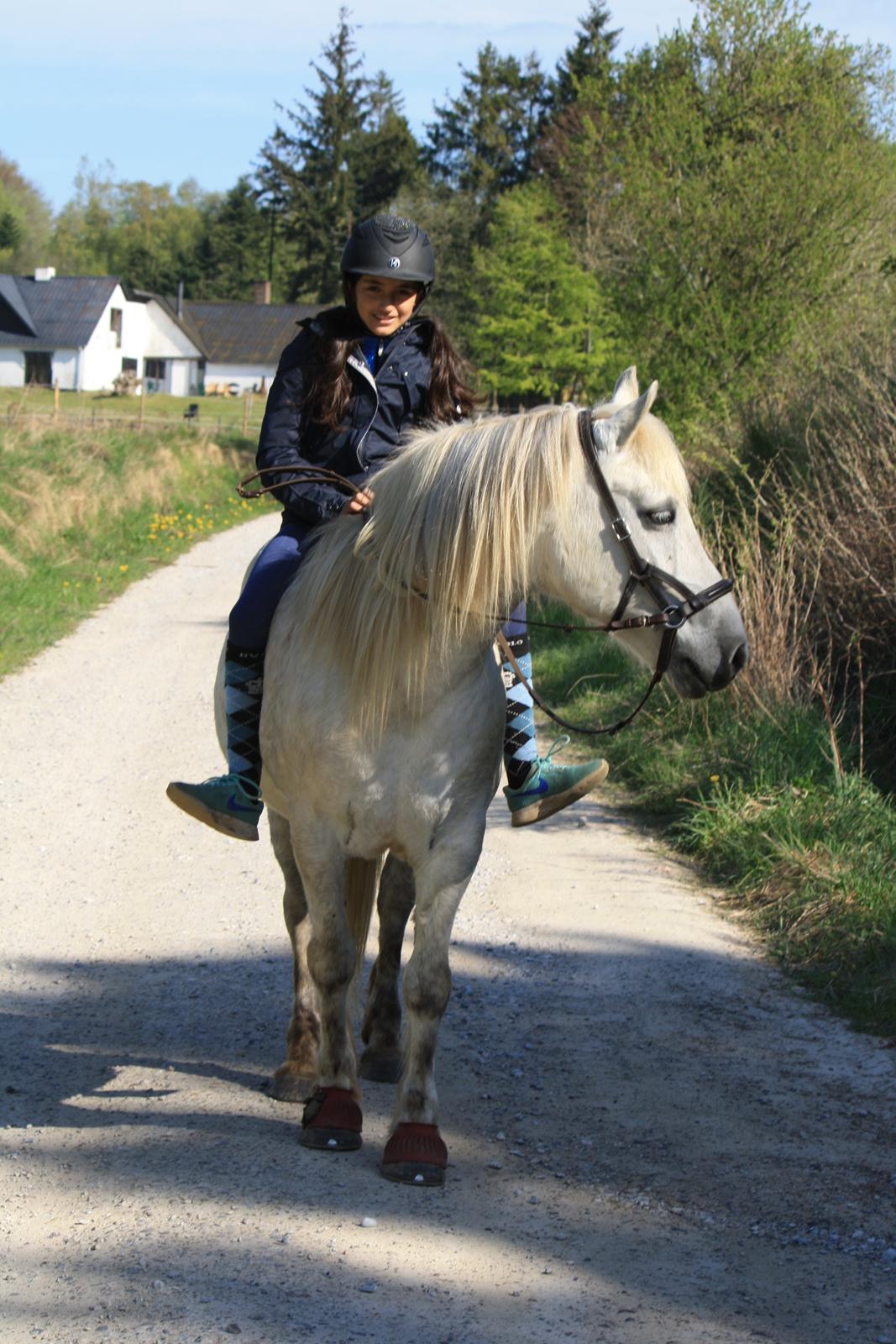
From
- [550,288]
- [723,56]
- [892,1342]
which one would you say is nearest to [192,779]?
[892,1342]

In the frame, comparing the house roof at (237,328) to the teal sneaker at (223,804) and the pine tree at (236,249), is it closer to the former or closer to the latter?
the pine tree at (236,249)

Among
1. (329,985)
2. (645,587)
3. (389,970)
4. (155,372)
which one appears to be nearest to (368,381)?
(645,587)

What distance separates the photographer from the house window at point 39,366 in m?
70.8

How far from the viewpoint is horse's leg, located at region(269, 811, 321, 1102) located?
4332 millimetres

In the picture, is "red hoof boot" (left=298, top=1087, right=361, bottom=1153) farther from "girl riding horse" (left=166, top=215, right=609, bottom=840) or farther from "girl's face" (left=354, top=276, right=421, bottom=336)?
"girl's face" (left=354, top=276, right=421, bottom=336)

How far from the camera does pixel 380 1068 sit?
15.2 ft

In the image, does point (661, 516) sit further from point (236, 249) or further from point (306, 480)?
point (236, 249)

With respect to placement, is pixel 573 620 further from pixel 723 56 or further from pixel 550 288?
pixel 550 288

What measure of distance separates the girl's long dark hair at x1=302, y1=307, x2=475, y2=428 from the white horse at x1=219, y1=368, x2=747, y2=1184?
0.46m

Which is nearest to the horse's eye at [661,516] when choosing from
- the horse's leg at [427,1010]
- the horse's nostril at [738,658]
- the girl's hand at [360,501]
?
the horse's nostril at [738,658]

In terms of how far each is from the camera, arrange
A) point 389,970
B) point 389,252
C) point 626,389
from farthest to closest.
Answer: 1. point 389,970
2. point 389,252
3. point 626,389

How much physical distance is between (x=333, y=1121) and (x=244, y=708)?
131 centimetres

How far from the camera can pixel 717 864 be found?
6.90 meters

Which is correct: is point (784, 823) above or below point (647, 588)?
below
